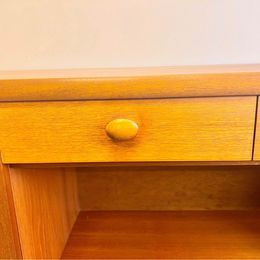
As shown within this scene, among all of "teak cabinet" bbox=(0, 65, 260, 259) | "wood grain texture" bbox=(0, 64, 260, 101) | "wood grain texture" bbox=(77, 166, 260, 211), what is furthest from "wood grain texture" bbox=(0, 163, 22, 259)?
"wood grain texture" bbox=(77, 166, 260, 211)

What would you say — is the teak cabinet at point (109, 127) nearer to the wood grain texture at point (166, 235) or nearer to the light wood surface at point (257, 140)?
the light wood surface at point (257, 140)

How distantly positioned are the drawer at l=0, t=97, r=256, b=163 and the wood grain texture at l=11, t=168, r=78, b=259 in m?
0.10

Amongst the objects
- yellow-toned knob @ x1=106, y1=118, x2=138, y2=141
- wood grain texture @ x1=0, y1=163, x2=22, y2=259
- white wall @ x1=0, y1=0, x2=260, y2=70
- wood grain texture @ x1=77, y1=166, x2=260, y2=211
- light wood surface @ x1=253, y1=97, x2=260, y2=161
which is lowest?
wood grain texture @ x1=0, y1=163, x2=22, y2=259

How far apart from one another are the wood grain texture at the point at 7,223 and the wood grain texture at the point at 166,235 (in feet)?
0.81

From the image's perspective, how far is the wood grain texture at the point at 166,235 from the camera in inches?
28.5

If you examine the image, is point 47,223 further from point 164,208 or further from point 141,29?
point 141,29

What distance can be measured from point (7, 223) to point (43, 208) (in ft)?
0.48

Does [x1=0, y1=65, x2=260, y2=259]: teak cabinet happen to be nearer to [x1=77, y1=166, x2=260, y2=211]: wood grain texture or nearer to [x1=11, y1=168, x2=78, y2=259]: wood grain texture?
[x1=11, y1=168, x2=78, y2=259]: wood grain texture

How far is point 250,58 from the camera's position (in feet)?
2.69

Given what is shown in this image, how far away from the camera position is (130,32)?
2.70 feet

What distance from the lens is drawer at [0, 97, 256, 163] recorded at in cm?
46

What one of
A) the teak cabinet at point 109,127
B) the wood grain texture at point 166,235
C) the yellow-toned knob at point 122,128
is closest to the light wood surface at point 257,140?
the teak cabinet at point 109,127

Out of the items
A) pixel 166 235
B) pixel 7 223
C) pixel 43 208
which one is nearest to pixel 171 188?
pixel 166 235

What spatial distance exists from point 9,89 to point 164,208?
658 mm
